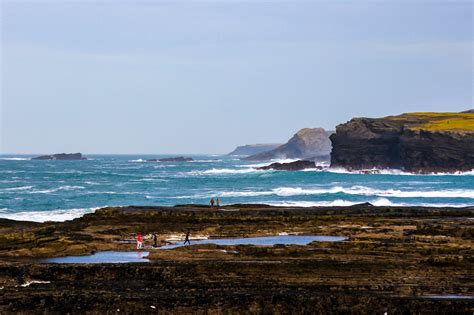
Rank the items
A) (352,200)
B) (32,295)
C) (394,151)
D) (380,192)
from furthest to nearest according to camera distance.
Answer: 1. (394,151)
2. (380,192)
3. (352,200)
4. (32,295)

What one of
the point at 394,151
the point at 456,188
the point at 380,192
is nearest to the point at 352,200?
the point at 380,192

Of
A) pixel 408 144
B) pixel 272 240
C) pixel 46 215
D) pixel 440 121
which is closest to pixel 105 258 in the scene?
pixel 272 240

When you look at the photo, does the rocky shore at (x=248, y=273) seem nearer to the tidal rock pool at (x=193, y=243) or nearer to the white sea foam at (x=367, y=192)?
the tidal rock pool at (x=193, y=243)

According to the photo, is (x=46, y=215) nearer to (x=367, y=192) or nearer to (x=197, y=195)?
(x=197, y=195)

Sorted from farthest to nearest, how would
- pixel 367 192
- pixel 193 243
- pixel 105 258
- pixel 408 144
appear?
pixel 408 144 < pixel 367 192 < pixel 193 243 < pixel 105 258

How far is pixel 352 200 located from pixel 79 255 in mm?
45666

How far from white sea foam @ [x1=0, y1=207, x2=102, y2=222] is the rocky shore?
15.5m

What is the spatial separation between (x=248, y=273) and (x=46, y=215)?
3749cm

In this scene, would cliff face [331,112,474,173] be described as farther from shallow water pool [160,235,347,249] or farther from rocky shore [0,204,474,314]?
shallow water pool [160,235,347,249]

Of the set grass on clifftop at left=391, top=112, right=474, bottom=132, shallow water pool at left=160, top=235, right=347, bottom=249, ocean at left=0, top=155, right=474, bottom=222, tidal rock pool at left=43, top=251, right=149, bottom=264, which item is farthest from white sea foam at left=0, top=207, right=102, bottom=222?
grass on clifftop at left=391, top=112, right=474, bottom=132

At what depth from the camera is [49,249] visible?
3434cm

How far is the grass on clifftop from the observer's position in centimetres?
14438

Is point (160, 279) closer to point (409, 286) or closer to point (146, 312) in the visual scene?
point (146, 312)

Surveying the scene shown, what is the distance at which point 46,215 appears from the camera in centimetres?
6134
